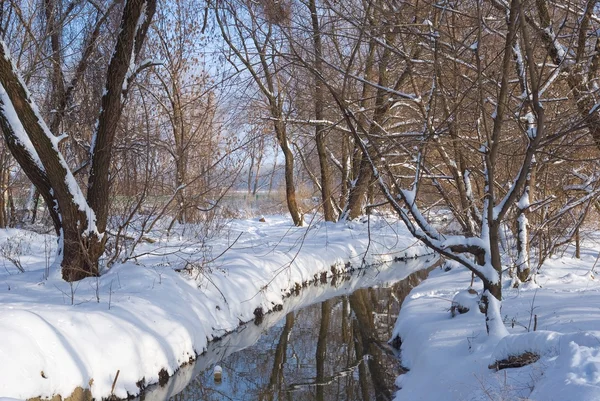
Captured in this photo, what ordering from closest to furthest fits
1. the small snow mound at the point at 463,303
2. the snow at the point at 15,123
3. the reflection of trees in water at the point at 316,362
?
the reflection of trees in water at the point at 316,362, the small snow mound at the point at 463,303, the snow at the point at 15,123

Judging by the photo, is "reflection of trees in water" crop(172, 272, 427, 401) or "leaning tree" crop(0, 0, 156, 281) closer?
"reflection of trees in water" crop(172, 272, 427, 401)

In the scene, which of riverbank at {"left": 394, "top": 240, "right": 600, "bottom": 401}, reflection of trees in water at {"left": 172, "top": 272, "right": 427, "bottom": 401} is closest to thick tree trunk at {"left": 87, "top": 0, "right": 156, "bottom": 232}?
reflection of trees in water at {"left": 172, "top": 272, "right": 427, "bottom": 401}

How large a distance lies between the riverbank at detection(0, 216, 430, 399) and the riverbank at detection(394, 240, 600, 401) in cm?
110

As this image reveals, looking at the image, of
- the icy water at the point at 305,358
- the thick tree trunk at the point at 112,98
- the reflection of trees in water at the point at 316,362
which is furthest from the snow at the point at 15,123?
the reflection of trees in water at the point at 316,362

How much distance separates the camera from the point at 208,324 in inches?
300

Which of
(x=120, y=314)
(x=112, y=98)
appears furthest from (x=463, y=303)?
(x=112, y=98)

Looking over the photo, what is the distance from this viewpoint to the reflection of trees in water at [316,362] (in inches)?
237

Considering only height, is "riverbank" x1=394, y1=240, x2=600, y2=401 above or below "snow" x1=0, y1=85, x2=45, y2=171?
below

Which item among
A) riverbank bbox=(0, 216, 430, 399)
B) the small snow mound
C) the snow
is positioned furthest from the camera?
the snow

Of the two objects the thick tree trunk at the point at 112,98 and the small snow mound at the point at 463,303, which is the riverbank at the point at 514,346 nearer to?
the small snow mound at the point at 463,303

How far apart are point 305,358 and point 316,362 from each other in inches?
7.9

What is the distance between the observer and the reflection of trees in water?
6012 mm

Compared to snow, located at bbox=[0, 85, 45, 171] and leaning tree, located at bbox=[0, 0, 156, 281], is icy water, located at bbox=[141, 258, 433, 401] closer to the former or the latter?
leaning tree, located at bbox=[0, 0, 156, 281]

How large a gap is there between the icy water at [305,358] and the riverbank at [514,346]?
482mm
